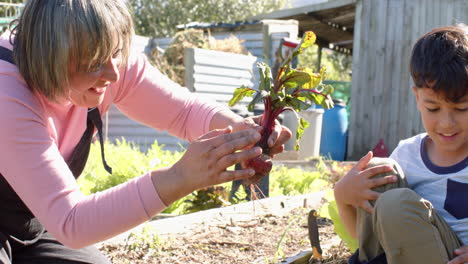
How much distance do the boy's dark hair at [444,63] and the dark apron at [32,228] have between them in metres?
1.30

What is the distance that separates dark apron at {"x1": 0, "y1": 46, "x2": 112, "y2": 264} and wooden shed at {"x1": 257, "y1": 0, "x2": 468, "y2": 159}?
21.9 feet

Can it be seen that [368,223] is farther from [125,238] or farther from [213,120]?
[125,238]

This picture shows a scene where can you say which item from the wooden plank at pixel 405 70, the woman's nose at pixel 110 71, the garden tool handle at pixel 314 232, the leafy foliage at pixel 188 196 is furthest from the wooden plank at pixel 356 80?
the woman's nose at pixel 110 71

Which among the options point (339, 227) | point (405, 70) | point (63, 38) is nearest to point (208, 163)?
point (63, 38)

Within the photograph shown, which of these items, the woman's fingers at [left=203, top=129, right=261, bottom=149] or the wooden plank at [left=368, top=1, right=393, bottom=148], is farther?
the wooden plank at [left=368, top=1, right=393, bottom=148]

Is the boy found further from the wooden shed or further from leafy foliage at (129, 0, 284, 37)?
leafy foliage at (129, 0, 284, 37)

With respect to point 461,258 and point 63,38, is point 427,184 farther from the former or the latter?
point 63,38

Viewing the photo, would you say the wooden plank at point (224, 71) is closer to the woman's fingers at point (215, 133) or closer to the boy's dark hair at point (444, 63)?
the boy's dark hair at point (444, 63)

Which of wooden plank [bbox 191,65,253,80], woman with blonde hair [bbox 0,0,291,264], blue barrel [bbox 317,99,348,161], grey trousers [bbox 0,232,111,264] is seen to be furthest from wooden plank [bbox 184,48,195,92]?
woman with blonde hair [bbox 0,0,291,264]

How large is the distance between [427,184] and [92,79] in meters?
1.30

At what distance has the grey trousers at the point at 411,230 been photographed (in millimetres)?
1708

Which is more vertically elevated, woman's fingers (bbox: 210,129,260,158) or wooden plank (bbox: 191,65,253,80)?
woman's fingers (bbox: 210,129,260,158)

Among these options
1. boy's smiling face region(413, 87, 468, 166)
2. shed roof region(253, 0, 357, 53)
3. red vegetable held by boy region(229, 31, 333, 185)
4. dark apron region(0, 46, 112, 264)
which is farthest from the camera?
shed roof region(253, 0, 357, 53)

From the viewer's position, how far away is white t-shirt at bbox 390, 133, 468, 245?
1870mm
